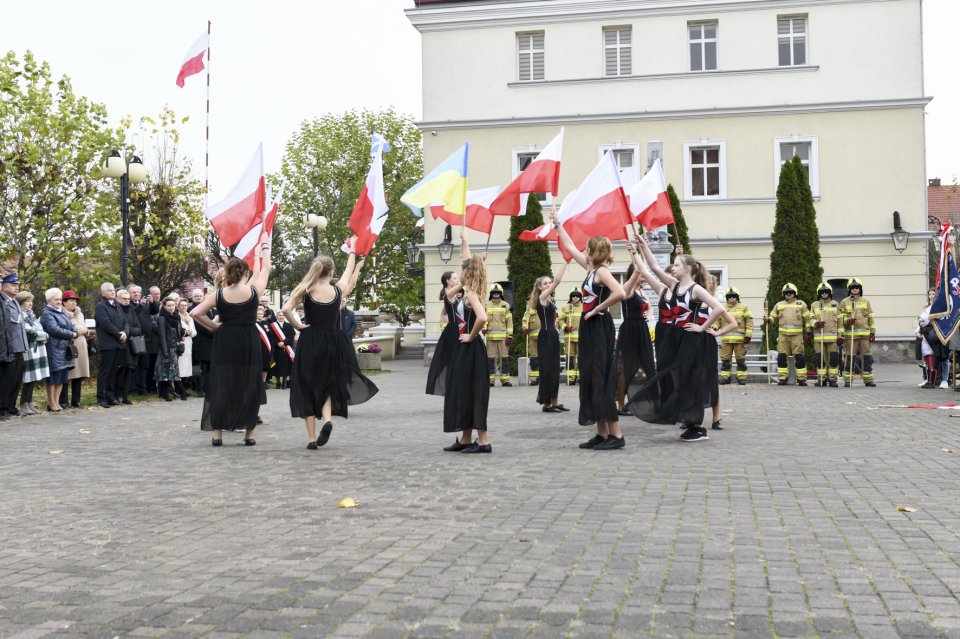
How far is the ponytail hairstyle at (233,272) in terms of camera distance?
10.2 meters

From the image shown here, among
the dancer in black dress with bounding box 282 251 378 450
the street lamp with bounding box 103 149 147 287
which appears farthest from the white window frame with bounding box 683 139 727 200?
the dancer in black dress with bounding box 282 251 378 450

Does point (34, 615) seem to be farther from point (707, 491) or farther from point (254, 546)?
point (707, 491)

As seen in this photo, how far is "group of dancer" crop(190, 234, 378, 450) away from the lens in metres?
9.95

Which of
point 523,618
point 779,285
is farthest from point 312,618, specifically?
point 779,285

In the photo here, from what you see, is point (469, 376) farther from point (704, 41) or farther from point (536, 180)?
point (704, 41)

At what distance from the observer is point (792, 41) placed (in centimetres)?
3066

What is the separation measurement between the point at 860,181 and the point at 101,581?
95.1 ft

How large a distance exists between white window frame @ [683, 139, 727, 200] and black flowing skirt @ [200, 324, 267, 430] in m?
22.6

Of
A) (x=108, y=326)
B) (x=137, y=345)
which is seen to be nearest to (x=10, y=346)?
(x=108, y=326)

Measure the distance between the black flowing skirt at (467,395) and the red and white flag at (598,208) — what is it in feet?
10.5

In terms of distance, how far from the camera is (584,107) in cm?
A: 3145

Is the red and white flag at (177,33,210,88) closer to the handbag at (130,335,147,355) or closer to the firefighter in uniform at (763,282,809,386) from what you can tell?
the handbag at (130,335,147,355)

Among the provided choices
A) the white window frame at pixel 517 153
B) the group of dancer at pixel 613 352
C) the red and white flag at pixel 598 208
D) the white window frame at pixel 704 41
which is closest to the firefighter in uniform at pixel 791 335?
the red and white flag at pixel 598 208

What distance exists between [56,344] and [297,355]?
667 cm
